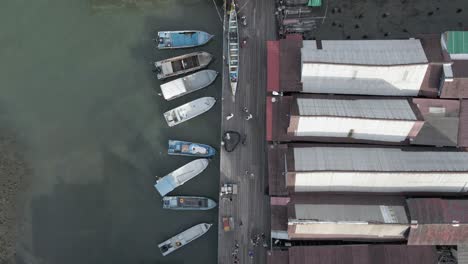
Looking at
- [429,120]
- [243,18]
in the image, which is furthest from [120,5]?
[429,120]

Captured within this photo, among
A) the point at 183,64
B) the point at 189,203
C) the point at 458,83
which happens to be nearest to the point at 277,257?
the point at 189,203

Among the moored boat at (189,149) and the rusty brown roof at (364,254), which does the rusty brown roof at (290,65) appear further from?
Result: the rusty brown roof at (364,254)

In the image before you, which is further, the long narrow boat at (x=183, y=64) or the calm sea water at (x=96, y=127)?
the long narrow boat at (x=183, y=64)

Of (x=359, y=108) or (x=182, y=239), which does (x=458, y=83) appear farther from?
(x=182, y=239)

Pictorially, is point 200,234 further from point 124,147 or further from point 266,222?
point 124,147

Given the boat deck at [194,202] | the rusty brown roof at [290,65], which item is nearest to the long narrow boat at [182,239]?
the boat deck at [194,202]

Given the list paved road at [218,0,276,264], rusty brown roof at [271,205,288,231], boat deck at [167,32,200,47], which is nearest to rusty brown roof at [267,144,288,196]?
rusty brown roof at [271,205,288,231]
